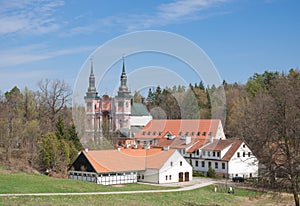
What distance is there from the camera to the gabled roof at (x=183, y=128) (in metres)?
49.4

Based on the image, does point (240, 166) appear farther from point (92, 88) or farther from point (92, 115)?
point (92, 88)

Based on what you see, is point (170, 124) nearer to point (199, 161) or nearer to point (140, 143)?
point (140, 143)

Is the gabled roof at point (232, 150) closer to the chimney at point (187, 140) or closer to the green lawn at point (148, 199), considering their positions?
the chimney at point (187, 140)

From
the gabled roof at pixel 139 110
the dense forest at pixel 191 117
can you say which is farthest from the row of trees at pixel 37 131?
the gabled roof at pixel 139 110

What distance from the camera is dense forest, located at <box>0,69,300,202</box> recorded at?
70.8 feet

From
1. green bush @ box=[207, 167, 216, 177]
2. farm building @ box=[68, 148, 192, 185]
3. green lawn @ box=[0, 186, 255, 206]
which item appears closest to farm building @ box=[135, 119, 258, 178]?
green bush @ box=[207, 167, 216, 177]

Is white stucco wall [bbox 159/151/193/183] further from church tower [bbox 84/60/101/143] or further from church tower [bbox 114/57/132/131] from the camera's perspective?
church tower [bbox 114/57/132/131]

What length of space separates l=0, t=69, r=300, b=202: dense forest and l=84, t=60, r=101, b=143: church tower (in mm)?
2542

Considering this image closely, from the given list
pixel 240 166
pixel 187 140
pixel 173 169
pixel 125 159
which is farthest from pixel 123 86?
pixel 240 166

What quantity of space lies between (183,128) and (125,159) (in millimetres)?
15176

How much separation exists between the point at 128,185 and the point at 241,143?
12.7 metres

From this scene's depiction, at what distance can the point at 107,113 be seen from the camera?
41656mm

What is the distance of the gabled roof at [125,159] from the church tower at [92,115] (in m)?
1.58

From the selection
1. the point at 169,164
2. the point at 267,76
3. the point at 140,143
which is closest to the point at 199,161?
the point at 169,164
